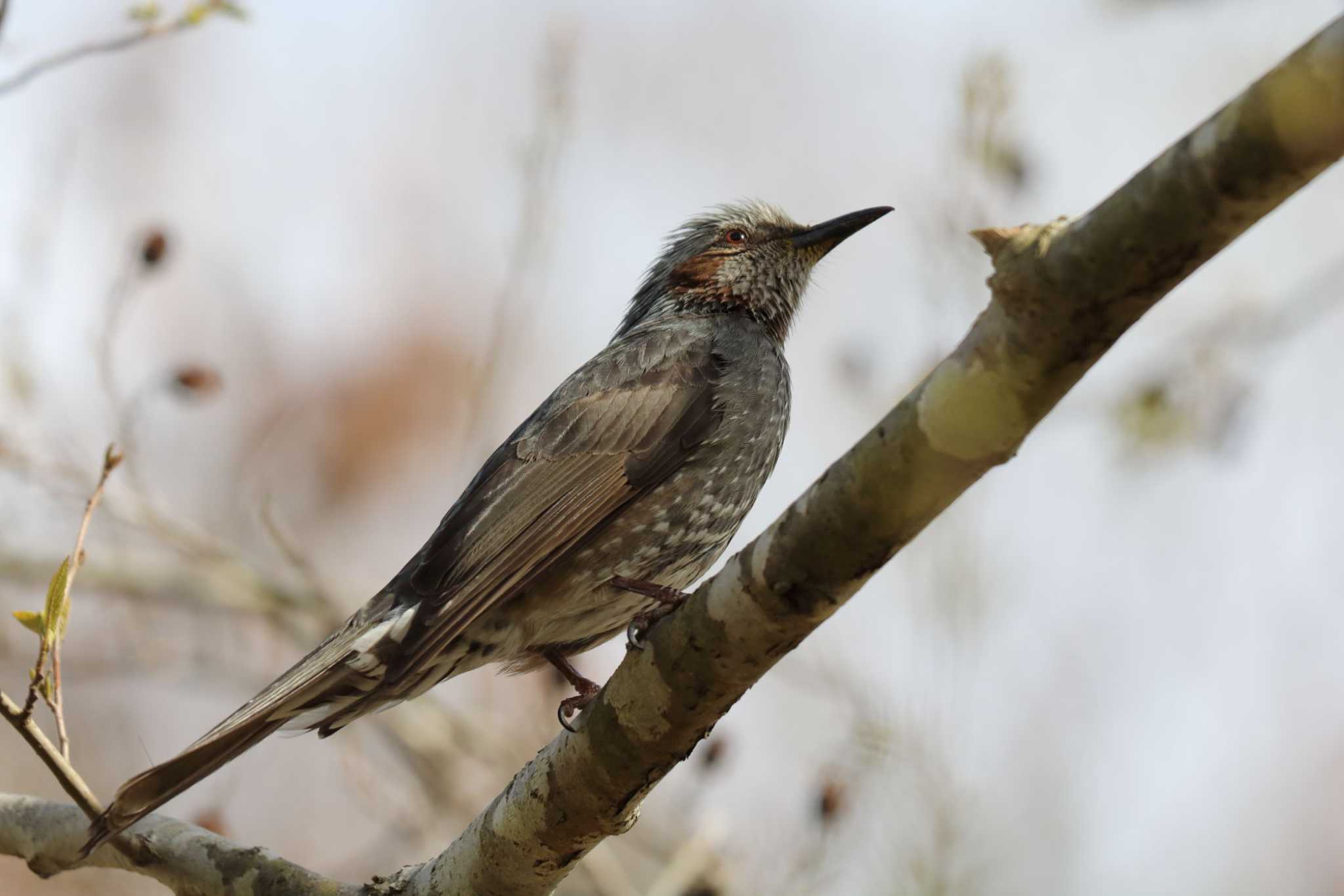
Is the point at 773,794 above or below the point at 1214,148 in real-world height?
above

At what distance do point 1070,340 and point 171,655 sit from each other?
19.1 ft

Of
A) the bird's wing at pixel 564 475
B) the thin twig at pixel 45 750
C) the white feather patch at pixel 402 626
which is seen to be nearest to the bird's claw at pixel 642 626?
the bird's wing at pixel 564 475

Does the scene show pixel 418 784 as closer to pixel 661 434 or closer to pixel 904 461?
pixel 661 434

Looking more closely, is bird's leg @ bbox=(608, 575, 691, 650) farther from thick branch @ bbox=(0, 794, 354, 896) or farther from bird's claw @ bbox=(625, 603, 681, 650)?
thick branch @ bbox=(0, 794, 354, 896)

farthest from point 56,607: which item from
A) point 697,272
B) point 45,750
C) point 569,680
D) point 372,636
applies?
point 697,272

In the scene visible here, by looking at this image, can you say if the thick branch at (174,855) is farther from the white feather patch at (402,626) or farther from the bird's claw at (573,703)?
the bird's claw at (573,703)

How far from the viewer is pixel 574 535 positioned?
4152 millimetres

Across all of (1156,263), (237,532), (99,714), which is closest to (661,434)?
(1156,263)

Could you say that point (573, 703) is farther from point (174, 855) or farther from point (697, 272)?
point (697, 272)

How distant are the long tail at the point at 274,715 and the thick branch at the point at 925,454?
2.06 ft

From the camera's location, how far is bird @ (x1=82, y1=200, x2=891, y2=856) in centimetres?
388

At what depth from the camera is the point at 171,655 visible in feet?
23.0

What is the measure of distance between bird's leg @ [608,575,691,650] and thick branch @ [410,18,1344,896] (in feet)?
0.37

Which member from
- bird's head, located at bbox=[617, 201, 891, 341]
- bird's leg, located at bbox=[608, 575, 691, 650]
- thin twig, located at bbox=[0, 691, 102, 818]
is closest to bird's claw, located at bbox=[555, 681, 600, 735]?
bird's leg, located at bbox=[608, 575, 691, 650]
